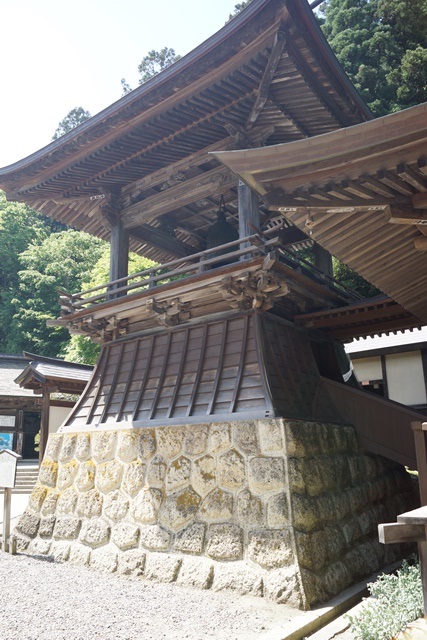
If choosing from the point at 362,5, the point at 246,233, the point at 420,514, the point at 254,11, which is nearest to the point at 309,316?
the point at 246,233

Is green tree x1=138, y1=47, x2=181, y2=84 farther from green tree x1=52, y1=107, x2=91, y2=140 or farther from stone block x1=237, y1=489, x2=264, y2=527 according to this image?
stone block x1=237, y1=489, x2=264, y2=527

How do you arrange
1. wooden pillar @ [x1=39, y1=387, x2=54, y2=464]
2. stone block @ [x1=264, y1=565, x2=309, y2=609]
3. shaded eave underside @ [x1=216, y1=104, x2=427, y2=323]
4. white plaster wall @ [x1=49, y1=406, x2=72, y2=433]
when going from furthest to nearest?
white plaster wall @ [x1=49, y1=406, x2=72, y2=433] → wooden pillar @ [x1=39, y1=387, x2=54, y2=464] → stone block @ [x1=264, y1=565, x2=309, y2=609] → shaded eave underside @ [x1=216, y1=104, x2=427, y2=323]

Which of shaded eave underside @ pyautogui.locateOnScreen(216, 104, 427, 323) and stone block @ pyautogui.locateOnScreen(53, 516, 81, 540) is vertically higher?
shaded eave underside @ pyautogui.locateOnScreen(216, 104, 427, 323)

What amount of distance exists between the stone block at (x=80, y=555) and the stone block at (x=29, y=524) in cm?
108

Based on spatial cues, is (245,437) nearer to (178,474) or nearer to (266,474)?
(266,474)

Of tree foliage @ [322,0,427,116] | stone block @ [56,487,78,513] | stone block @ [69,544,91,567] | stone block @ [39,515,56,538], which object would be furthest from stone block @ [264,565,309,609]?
tree foliage @ [322,0,427,116]

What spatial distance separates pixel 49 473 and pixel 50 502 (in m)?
0.54

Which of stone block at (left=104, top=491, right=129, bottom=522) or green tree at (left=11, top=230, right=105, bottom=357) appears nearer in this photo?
stone block at (left=104, top=491, right=129, bottom=522)

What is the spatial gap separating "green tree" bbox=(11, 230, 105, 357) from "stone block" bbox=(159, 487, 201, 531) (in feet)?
75.0

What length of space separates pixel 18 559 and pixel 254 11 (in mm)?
8802

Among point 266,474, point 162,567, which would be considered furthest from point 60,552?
point 266,474

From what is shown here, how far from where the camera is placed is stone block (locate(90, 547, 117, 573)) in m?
7.25

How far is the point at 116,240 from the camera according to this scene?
977 centimetres

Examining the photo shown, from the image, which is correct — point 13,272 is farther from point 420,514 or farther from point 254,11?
point 420,514
